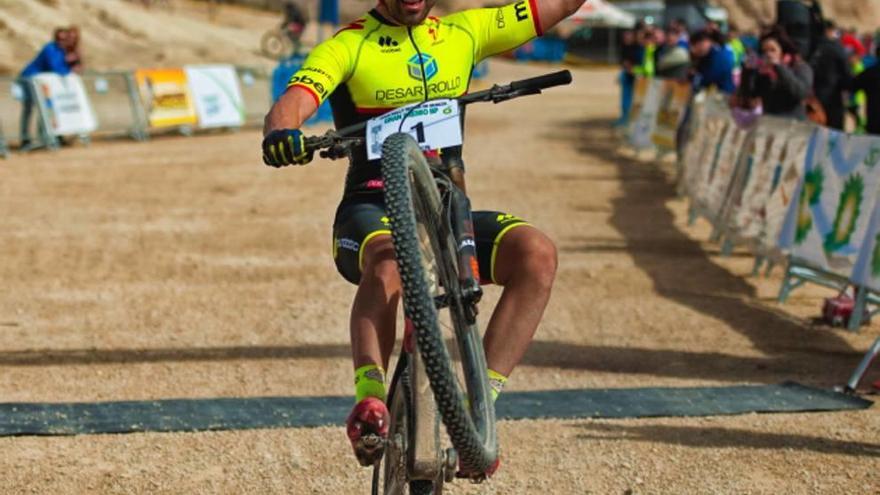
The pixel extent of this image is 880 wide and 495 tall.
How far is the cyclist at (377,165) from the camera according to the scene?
464 centimetres

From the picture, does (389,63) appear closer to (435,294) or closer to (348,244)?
(348,244)

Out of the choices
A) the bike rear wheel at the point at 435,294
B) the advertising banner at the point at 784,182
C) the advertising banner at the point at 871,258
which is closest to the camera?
the bike rear wheel at the point at 435,294

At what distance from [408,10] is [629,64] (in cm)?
2082

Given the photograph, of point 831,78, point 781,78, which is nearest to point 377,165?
point 781,78

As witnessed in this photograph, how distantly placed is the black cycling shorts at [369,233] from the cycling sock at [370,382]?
424 mm

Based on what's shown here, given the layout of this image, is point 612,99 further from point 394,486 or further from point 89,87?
point 394,486

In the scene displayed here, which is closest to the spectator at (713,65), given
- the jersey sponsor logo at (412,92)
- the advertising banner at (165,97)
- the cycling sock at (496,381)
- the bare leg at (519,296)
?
the advertising banner at (165,97)

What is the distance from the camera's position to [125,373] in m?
8.20

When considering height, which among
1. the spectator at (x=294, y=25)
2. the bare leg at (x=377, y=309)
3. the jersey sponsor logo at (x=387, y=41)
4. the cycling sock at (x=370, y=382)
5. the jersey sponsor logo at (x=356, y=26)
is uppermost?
the jersey sponsor logo at (x=356, y=26)

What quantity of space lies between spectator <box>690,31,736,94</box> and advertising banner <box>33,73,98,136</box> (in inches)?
390

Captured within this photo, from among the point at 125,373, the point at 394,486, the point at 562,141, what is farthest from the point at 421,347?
the point at 562,141

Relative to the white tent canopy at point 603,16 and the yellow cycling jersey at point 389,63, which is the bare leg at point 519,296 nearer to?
the yellow cycling jersey at point 389,63

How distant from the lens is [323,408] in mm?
7273

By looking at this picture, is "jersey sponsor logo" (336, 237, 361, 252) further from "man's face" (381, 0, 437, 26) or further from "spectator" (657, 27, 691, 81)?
"spectator" (657, 27, 691, 81)
